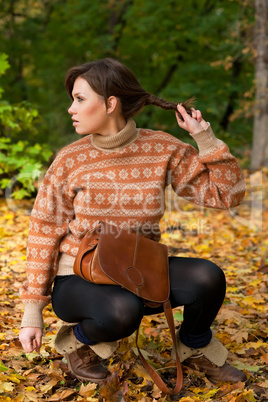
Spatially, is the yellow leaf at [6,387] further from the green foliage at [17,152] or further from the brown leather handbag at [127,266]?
the green foliage at [17,152]

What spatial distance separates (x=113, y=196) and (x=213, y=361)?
0.96 metres

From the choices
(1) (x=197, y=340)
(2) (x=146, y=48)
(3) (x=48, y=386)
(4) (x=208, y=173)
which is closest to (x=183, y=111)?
(4) (x=208, y=173)

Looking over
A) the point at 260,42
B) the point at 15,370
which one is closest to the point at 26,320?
the point at 15,370

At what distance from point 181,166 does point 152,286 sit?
0.63 metres

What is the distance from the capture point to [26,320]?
2.22 m

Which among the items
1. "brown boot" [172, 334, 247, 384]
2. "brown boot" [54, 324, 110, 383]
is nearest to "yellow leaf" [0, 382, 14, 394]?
"brown boot" [54, 324, 110, 383]

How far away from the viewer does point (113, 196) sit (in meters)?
2.28

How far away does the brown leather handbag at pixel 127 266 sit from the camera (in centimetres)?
207

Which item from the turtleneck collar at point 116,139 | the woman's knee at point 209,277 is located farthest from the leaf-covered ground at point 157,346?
the turtleneck collar at point 116,139

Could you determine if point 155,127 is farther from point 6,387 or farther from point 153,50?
point 6,387

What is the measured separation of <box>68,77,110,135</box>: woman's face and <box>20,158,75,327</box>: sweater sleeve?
242 millimetres

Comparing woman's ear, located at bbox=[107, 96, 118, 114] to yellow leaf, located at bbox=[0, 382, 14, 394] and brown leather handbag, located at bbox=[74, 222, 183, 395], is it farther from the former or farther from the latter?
yellow leaf, located at bbox=[0, 382, 14, 394]

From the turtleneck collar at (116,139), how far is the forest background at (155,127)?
482mm

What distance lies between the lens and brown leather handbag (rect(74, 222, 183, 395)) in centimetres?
207
